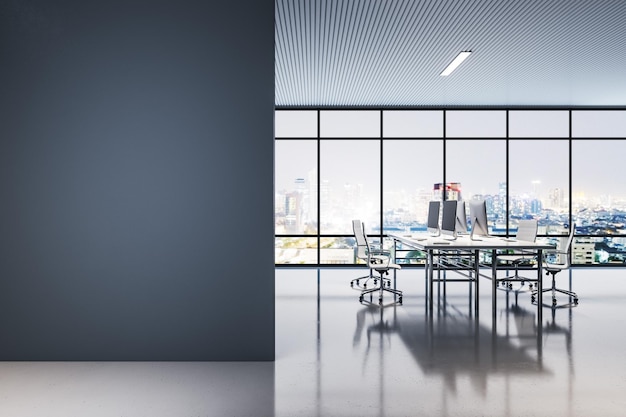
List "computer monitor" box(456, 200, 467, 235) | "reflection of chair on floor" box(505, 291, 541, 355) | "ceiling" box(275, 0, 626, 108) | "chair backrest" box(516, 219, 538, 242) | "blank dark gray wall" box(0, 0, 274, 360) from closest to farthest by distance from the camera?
1. "blank dark gray wall" box(0, 0, 274, 360)
2. "reflection of chair on floor" box(505, 291, 541, 355)
3. "ceiling" box(275, 0, 626, 108)
4. "chair backrest" box(516, 219, 538, 242)
5. "computer monitor" box(456, 200, 467, 235)

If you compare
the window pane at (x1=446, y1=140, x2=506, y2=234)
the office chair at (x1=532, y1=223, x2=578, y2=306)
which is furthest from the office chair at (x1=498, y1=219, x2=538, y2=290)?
the window pane at (x1=446, y1=140, x2=506, y2=234)

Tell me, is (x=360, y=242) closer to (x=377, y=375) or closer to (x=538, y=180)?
(x=377, y=375)

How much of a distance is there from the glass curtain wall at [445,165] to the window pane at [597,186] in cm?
2

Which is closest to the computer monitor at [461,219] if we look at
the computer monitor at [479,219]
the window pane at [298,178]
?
the computer monitor at [479,219]

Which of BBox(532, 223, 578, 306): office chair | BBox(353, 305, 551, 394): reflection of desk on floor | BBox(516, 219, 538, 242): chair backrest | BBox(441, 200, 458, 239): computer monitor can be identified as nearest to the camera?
BBox(353, 305, 551, 394): reflection of desk on floor

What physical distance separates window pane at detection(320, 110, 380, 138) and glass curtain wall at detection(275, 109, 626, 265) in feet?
0.07

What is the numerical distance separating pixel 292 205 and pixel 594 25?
5.89 m

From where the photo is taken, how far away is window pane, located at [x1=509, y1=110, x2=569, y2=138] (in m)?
8.77

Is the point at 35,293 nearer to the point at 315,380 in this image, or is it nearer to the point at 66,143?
the point at 66,143

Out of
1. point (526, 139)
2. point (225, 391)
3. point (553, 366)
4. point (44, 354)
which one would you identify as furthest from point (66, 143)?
point (526, 139)

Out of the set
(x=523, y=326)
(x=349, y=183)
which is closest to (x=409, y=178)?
(x=349, y=183)

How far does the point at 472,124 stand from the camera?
8812mm

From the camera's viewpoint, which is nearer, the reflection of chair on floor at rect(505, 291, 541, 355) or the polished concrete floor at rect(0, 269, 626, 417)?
the polished concrete floor at rect(0, 269, 626, 417)

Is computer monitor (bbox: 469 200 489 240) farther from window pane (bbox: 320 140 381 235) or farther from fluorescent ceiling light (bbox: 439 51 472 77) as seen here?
window pane (bbox: 320 140 381 235)
